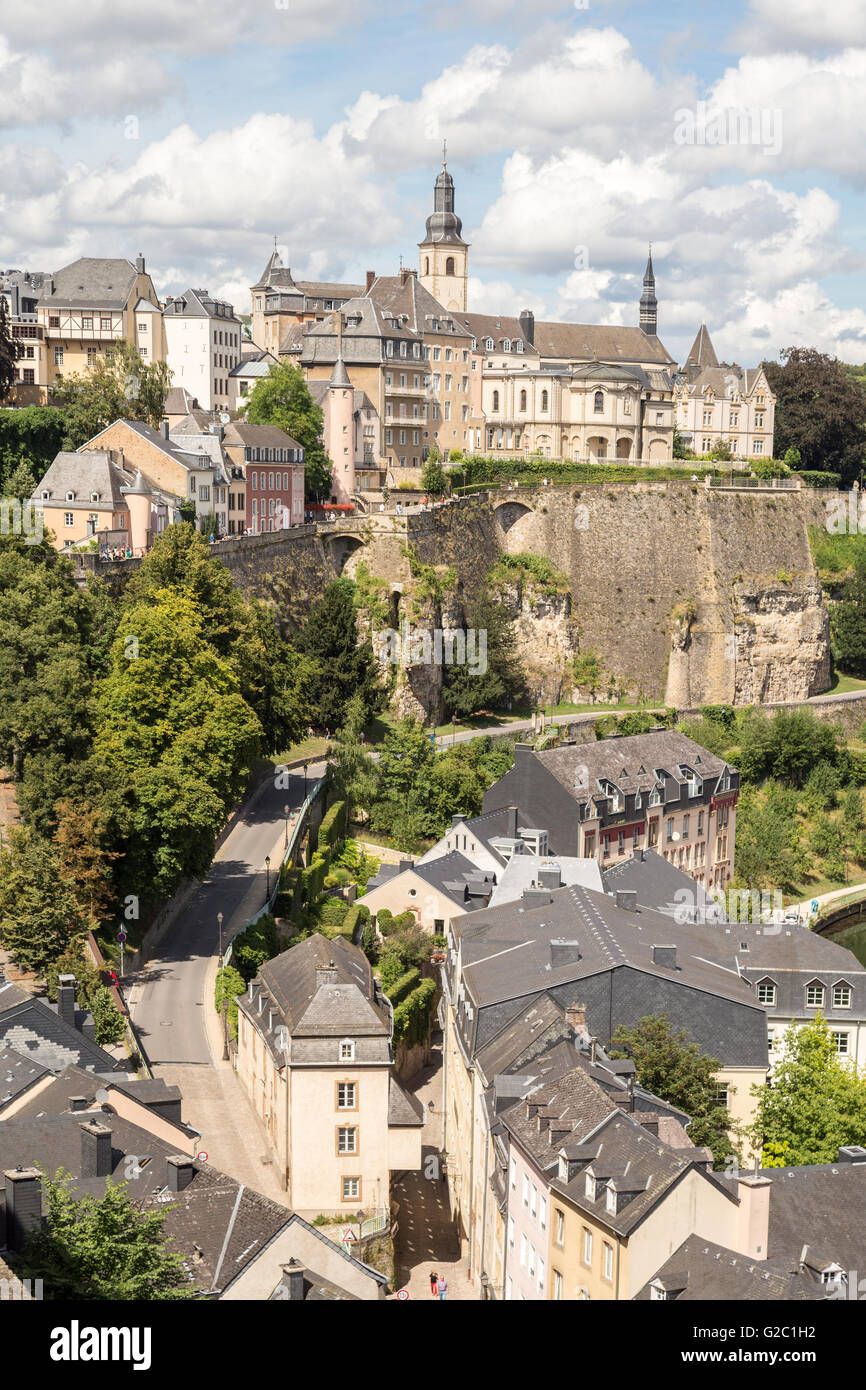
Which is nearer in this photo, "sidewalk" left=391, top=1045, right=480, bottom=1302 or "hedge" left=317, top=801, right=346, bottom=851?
"sidewalk" left=391, top=1045, right=480, bottom=1302

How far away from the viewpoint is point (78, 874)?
31.5 metres

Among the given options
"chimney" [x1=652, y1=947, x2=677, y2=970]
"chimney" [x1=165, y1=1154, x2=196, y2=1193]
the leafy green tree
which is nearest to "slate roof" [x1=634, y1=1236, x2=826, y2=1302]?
"chimney" [x1=165, y1=1154, x2=196, y2=1193]

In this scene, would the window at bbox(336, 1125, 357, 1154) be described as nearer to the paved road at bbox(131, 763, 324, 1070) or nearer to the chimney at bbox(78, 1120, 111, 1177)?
the paved road at bbox(131, 763, 324, 1070)

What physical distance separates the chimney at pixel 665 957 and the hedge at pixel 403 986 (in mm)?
7845

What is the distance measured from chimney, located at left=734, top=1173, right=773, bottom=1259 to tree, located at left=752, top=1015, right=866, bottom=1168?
21.4 ft

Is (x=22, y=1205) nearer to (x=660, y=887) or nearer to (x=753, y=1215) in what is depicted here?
(x=753, y=1215)

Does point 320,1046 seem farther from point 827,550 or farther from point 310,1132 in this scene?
point 827,550

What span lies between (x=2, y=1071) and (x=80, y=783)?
1177cm

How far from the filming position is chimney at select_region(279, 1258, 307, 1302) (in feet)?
57.6

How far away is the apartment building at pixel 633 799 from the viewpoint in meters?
48.7

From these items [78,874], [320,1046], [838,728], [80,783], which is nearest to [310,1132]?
[320,1046]

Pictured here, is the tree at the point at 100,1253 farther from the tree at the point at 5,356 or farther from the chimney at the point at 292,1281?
the tree at the point at 5,356

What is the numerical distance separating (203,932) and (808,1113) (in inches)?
646

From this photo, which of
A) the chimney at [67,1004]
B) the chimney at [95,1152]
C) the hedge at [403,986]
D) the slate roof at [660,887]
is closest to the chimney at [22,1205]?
the chimney at [95,1152]
